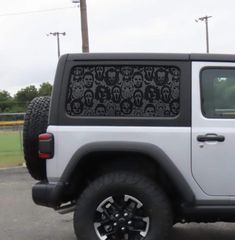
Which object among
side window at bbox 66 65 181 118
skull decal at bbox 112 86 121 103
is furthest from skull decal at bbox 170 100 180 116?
skull decal at bbox 112 86 121 103

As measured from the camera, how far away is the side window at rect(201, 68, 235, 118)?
18.0ft

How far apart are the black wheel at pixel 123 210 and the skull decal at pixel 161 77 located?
3.09ft

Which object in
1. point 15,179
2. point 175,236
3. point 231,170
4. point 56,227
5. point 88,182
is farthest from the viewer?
point 15,179

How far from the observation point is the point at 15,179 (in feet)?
38.5

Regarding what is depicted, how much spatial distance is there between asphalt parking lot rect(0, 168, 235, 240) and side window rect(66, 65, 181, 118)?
1.78 meters

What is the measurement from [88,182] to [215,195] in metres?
1.29

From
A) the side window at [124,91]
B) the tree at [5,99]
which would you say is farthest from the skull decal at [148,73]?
the tree at [5,99]

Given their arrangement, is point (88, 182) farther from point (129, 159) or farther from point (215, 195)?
point (215, 195)

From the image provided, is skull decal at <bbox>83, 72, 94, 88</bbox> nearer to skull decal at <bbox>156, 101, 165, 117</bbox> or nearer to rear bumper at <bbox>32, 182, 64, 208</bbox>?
skull decal at <bbox>156, 101, 165, 117</bbox>

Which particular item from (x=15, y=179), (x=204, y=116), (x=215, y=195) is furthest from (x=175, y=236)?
(x=15, y=179)

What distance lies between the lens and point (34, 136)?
571 centimetres

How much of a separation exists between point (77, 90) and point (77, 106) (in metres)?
0.16

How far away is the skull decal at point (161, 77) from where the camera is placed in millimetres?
5547

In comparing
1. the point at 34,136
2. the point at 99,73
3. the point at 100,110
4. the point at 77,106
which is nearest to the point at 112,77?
the point at 99,73
